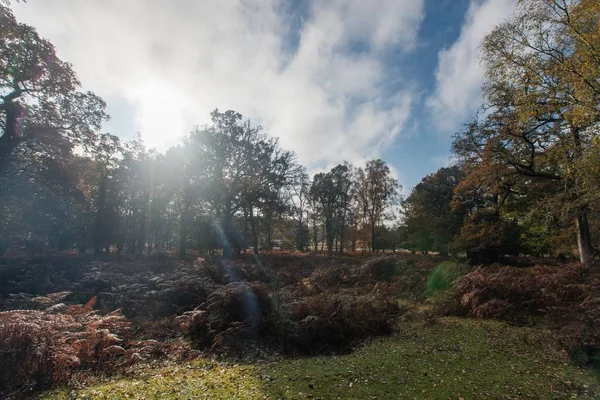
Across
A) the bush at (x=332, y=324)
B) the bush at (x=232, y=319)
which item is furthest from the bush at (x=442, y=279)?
the bush at (x=232, y=319)

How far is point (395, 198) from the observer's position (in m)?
38.8

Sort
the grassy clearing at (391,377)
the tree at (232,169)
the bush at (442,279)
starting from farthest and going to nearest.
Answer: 1. the tree at (232,169)
2. the bush at (442,279)
3. the grassy clearing at (391,377)

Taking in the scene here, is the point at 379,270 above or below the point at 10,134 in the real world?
below

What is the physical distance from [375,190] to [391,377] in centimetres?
3491

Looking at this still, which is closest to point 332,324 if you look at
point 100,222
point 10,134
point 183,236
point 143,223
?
point 10,134

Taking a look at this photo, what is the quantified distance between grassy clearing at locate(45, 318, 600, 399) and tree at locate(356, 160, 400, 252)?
3230 cm

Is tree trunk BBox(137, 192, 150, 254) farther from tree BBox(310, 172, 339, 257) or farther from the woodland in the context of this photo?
tree BBox(310, 172, 339, 257)

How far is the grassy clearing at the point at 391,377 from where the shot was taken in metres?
4.23

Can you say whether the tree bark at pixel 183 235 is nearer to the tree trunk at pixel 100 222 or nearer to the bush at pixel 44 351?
the tree trunk at pixel 100 222

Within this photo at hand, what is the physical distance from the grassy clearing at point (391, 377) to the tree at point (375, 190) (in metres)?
32.3

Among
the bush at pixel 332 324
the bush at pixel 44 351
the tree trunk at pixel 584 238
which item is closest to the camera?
the bush at pixel 44 351

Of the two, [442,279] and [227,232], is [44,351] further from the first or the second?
[227,232]

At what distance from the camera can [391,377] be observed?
4.81 meters

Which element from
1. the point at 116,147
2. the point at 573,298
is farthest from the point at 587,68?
the point at 116,147
